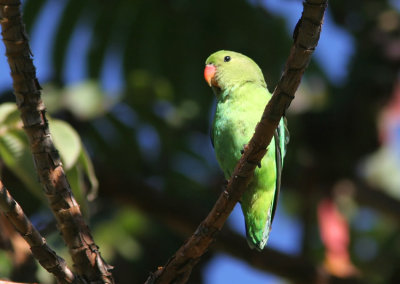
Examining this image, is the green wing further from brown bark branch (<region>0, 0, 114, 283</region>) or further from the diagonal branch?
brown bark branch (<region>0, 0, 114, 283</region>)

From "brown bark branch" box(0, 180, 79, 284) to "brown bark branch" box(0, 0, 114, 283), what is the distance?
119mm

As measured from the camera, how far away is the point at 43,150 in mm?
1823

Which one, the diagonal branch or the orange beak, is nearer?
the diagonal branch

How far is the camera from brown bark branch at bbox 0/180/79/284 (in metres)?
1.70

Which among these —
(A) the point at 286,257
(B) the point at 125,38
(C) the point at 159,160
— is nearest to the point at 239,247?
(A) the point at 286,257

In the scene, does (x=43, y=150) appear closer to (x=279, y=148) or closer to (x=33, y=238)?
(x=33, y=238)

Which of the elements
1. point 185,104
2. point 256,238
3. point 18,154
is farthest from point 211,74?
point 185,104

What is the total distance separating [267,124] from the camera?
1734 mm

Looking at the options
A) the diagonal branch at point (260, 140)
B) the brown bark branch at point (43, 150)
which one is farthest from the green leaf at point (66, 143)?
the diagonal branch at point (260, 140)

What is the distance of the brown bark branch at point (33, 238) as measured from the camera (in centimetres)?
170

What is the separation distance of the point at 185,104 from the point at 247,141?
2051mm

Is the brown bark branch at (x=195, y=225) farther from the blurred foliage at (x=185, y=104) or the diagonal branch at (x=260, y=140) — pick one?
the diagonal branch at (x=260, y=140)

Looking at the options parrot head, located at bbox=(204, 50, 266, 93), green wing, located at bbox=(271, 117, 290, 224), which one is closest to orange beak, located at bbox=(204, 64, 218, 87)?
parrot head, located at bbox=(204, 50, 266, 93)

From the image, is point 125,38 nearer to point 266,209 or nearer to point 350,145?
point 350,145
